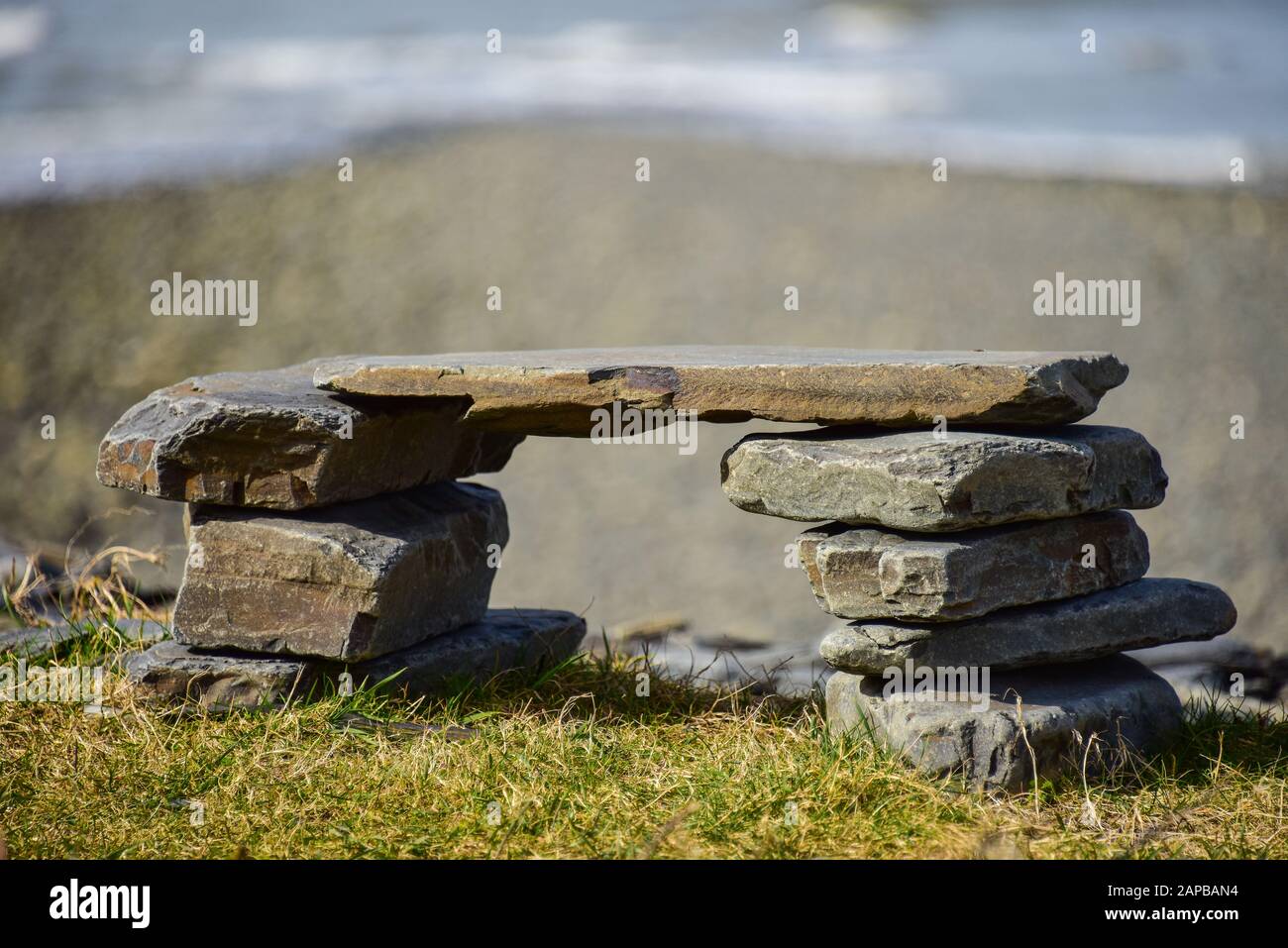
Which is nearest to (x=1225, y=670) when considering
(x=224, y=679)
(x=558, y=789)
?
(x=558, y=789)

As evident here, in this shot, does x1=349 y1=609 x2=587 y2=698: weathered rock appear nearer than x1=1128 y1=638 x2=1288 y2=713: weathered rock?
Yes

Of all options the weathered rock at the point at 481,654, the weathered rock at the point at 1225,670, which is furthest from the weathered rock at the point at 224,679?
the weathered rock at the point at 1225,670

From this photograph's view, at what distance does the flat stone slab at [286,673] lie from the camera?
15.8 ft

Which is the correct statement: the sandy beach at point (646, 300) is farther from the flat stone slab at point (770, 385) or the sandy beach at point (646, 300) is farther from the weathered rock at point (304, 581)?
the flat stone slab at point (770, 385)

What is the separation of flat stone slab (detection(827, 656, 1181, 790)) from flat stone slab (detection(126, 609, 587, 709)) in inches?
60.9

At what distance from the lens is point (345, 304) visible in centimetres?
1714

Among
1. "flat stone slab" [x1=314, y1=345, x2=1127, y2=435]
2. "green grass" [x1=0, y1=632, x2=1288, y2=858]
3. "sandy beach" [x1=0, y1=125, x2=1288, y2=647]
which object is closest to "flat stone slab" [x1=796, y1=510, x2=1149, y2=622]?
"flat stone slab" [x1=314, y1=345, x2=1127, y2=435]

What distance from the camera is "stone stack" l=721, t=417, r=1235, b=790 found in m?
4.14

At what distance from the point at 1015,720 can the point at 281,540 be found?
2.68 m

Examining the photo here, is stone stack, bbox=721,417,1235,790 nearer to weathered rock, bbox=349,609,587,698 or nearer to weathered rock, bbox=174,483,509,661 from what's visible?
weathered rock, bbox=174,483,509,661

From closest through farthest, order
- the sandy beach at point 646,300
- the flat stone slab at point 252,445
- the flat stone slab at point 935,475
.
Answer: the flat stone slab at point 935,475
the flat stone slab at point 252,445
the sandy beach at point 646,300

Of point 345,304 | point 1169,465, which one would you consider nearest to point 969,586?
point 1169,465

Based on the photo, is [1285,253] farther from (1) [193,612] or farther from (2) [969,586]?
(1) [193,612]

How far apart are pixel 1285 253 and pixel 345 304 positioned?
456 inches
